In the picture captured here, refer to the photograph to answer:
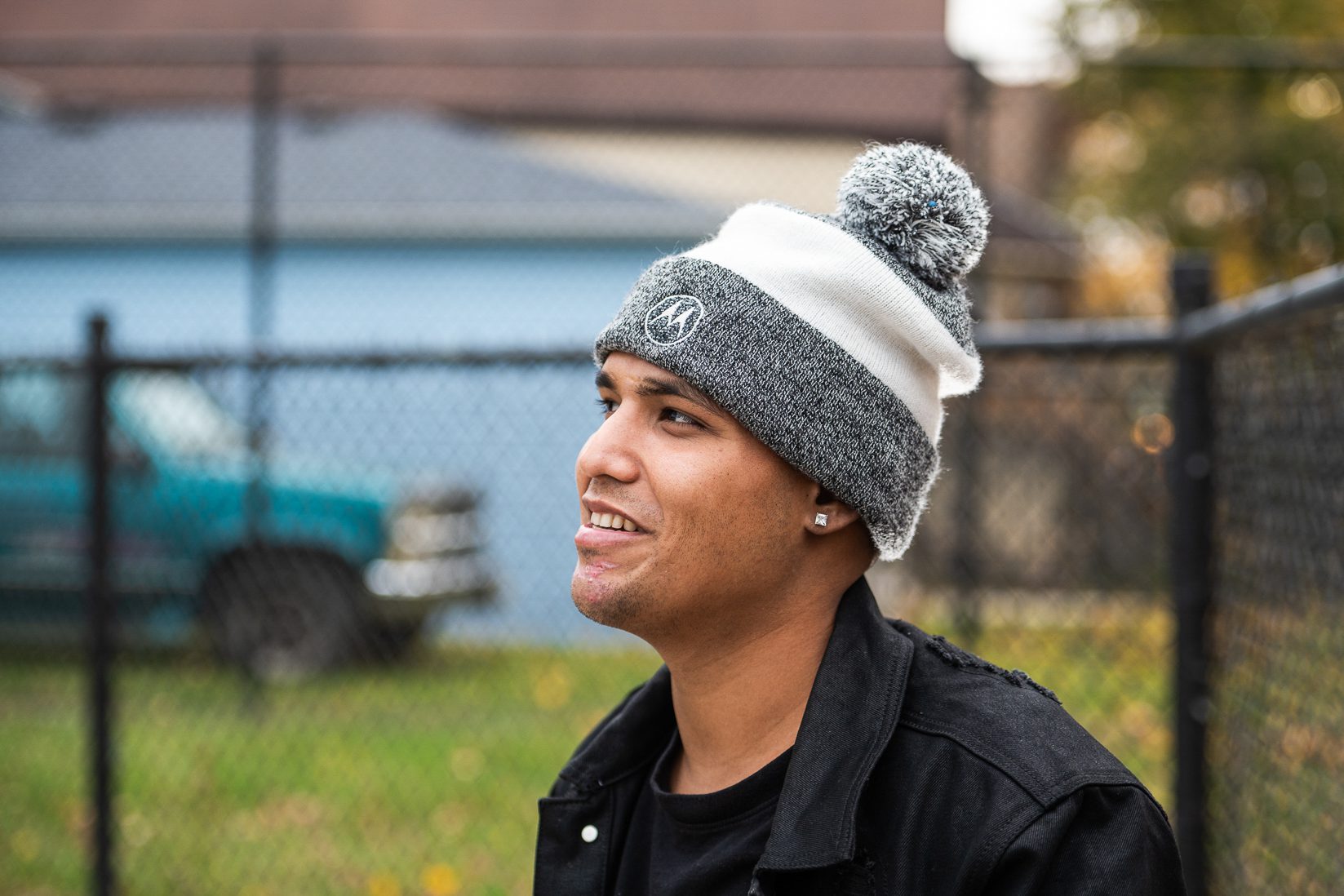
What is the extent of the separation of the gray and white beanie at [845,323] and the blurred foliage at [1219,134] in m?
4.40

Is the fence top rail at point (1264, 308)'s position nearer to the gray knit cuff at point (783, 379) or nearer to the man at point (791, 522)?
the man at point (791, 522)

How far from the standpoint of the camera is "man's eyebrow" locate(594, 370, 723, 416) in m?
1.83

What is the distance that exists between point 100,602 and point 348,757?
5.65 ft

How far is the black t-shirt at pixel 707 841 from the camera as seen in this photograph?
176 cm

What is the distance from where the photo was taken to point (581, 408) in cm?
493

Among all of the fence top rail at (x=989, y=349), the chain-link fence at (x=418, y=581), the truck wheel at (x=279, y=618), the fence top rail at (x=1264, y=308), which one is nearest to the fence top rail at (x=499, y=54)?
the chain-link fence at (x=418, y=581)

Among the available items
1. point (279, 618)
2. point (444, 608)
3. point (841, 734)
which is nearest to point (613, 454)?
point (841, 734)

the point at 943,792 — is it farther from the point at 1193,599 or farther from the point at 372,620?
the point at 372,620

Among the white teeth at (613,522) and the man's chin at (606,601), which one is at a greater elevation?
the white teeth at (613,522)

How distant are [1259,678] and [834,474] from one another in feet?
4.98

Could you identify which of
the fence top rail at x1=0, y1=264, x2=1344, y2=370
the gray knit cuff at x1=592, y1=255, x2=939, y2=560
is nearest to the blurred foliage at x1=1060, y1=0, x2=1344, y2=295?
the fence top rail at x1=0, y1=264, x2=1344, y2=370

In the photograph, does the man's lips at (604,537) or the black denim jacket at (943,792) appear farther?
the man's lips at (604,537)

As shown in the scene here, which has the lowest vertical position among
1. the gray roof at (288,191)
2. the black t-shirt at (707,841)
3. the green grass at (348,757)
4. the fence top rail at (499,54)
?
the green grass at (348,757)

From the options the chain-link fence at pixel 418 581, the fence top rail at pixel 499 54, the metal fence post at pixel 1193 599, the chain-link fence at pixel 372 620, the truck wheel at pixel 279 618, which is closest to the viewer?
the metal fence post at pixel 1193 599
